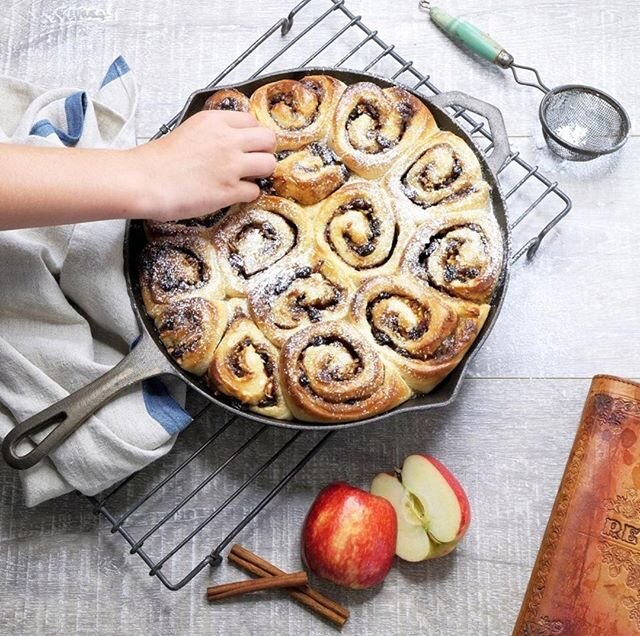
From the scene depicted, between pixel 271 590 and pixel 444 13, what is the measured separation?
1282 millimetres

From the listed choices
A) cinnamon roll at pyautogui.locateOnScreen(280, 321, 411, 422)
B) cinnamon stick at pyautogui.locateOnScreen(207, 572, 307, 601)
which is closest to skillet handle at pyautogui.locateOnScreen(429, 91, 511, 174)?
cinnamon roll at pyautogui.locateOnScreen(280, 321, 411, 422)

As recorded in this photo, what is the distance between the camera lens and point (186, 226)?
171 cm

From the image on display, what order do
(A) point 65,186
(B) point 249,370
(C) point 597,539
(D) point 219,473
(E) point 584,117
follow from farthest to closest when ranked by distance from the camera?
(E) point 584,117
(D) point 219,473
(C) point 597,539
(B) point 249,370
(A) point 65,186

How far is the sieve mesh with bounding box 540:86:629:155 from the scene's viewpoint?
6.60 ft

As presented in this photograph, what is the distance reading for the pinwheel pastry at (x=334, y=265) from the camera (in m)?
1.63

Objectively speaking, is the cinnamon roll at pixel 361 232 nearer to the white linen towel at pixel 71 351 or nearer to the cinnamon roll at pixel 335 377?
the cinnamon roll at pixel 335 377

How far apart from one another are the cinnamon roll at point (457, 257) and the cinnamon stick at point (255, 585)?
0.61 m

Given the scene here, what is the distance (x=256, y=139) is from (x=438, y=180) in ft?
1.13

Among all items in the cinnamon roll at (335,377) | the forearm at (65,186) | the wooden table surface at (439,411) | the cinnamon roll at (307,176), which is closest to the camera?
the forearm at (65,186)

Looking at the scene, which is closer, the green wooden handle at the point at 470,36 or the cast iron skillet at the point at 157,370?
the cast iron skillet at the point at 157,370

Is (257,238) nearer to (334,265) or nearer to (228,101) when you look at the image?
(334,265)

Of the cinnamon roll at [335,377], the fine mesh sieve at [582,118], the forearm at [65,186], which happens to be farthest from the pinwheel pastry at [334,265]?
the fine mesh sieve at [582,118]

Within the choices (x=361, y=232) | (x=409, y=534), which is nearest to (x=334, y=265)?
(x=361, y=232)

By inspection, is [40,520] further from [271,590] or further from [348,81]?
[348,81]
